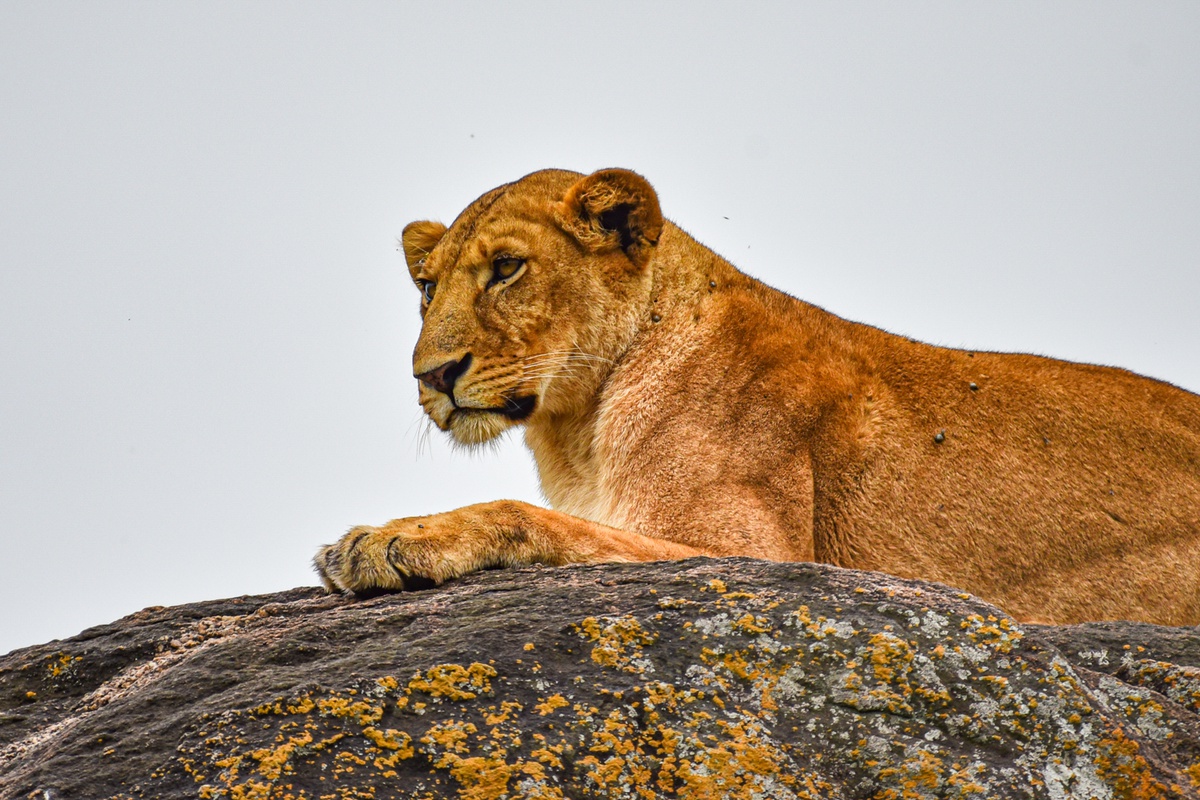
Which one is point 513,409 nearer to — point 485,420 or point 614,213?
point 485,420

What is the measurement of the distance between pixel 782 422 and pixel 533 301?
5.44 feet

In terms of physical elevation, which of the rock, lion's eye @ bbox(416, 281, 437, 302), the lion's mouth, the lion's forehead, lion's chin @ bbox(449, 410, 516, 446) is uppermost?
the lion's forehead

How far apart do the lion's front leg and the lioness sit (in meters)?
0.51

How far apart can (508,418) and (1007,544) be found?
289 centimetres

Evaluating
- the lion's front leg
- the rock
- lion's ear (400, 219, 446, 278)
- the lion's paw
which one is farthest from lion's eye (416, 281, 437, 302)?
the rock

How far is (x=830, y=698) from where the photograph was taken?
12.4 ft

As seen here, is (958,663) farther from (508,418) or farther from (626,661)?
(508,418)

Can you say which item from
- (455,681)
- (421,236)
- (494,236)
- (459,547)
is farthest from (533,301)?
(455,681)

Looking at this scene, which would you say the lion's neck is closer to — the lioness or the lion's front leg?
the lioness

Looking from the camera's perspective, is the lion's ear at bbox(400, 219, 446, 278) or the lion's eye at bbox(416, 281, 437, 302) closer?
the lion's eye at bbox(416, 281, 437, 302)

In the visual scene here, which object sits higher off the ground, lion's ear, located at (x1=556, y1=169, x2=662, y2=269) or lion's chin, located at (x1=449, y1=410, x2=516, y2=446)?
lion's ear, located at (x1=556, y1=169, x2=662, y2=269)

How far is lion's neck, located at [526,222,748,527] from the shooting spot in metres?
7.34

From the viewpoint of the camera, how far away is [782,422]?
22.7 feet

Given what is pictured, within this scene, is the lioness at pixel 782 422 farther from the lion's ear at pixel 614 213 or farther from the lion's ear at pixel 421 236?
the lion's ear at pixel 421 236
